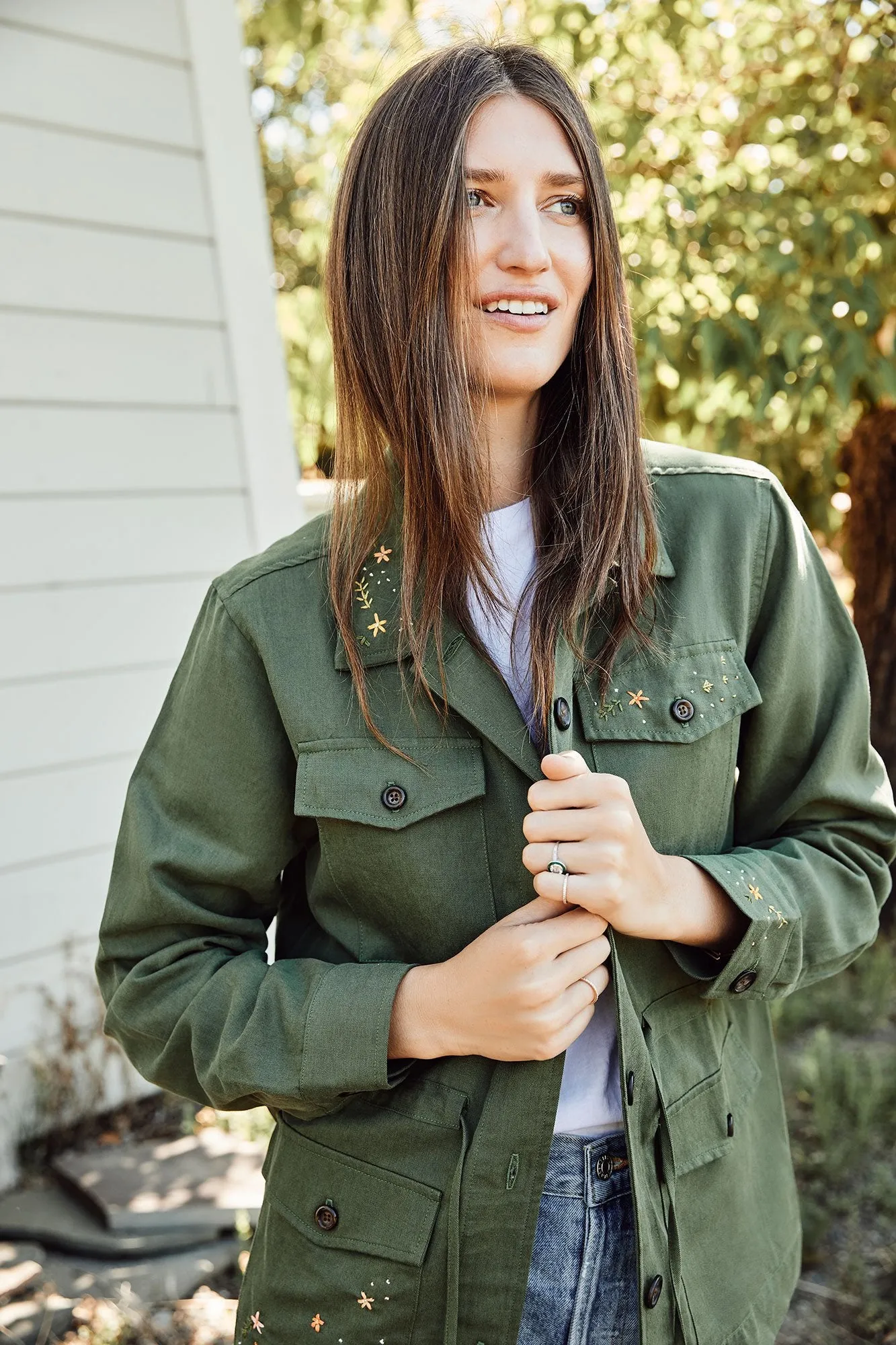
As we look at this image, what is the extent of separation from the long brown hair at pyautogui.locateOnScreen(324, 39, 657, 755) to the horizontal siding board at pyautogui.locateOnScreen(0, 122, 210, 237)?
205cm

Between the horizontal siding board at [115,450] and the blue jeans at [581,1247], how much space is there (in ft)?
8.00

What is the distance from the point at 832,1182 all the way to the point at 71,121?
11.0 ft

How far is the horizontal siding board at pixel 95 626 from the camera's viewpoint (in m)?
3.15

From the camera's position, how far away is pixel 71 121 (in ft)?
10.3

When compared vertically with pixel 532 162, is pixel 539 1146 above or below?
below

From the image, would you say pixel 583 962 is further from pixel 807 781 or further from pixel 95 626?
pixel 95 626

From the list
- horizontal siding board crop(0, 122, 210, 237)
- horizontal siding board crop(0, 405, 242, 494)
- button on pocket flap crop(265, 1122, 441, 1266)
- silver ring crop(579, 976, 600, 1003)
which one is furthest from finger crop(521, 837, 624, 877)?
horizontal siding board crop(0, 122, 210, 237)

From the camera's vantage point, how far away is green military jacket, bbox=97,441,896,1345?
1.26 m

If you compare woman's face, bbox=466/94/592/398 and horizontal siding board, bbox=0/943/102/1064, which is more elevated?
woman's face, bbox=466/94/592/398

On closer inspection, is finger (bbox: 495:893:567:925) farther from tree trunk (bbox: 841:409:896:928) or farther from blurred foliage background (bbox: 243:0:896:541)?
tree trunk (bbox: 841:409:896:928)

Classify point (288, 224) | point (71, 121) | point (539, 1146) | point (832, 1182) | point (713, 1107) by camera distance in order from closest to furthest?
point (539, 1146)
point (713, 1107)
point (832, 1182)
point (71, 121)
point (288, 224)

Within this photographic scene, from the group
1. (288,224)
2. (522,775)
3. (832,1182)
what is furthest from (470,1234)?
(288,224)

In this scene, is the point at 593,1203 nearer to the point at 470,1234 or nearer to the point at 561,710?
the point at 470,1234

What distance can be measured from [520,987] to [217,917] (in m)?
0.40
